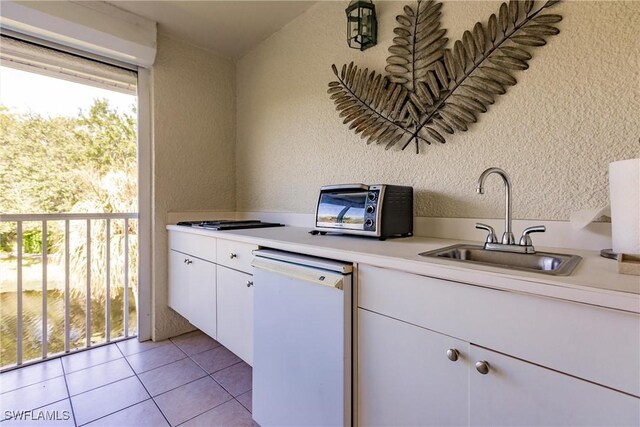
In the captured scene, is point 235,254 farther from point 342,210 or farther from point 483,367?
point 483,367

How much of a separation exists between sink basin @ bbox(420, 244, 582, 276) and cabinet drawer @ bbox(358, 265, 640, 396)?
12 centimetres

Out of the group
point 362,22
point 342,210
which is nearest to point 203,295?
point 342,210

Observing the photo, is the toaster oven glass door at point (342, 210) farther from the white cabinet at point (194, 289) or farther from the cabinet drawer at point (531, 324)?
the white cabinet at point (194, 289)

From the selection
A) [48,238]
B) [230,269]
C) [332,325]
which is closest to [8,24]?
[48,238]

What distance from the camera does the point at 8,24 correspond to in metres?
1.68

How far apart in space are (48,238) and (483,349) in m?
2.56

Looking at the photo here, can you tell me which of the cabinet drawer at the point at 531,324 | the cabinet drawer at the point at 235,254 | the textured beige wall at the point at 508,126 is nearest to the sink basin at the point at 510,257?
the cabinet drawer at the point at 531,324

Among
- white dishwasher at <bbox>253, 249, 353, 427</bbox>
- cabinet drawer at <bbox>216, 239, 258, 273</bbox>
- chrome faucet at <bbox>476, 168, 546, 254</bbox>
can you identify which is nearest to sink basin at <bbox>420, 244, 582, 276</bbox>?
chrome faucet at <bbox>476, 168, 546, 254</bbox>

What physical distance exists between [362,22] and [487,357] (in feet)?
5.30

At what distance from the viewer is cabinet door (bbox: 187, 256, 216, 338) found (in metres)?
1.72

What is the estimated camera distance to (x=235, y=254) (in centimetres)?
152

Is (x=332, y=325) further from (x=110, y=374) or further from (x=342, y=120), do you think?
(x=110, y=374)

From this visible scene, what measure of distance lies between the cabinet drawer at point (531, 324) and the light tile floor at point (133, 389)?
109 centimetres

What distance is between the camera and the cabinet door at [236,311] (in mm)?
1443
